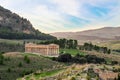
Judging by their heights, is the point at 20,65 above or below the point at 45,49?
below

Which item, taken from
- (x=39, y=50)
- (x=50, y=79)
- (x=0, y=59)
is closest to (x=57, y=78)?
(x=50, y=79)

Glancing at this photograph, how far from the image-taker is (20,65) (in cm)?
13900

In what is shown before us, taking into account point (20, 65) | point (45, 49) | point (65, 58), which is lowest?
point (20, 65)

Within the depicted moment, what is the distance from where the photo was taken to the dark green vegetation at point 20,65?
4829 inches

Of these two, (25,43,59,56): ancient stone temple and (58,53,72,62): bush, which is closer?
(58,53,72,62): bush

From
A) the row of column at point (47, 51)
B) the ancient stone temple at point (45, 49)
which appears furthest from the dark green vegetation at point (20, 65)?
the ancient stone temple at point (45, 49)

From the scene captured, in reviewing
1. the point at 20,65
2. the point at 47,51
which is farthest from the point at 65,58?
the point at 47,51

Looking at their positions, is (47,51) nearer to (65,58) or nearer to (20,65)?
(65,58)

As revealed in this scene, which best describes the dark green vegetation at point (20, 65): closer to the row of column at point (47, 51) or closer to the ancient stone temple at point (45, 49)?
the row of column at point (47, 51)

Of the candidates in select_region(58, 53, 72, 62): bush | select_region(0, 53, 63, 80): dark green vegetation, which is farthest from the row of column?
select_region(0, 53, 63, 80): dark green vegetation

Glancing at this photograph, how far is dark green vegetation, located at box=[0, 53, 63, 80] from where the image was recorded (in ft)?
402

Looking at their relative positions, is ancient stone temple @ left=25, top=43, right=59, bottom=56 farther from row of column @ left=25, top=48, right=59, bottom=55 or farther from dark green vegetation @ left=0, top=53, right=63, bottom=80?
dark green vegetation @ left=0, top=53, right=63, bottom=80

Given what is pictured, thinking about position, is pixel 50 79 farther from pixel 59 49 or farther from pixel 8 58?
pixel 59 49

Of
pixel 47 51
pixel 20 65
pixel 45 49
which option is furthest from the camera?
pixel 45 49
